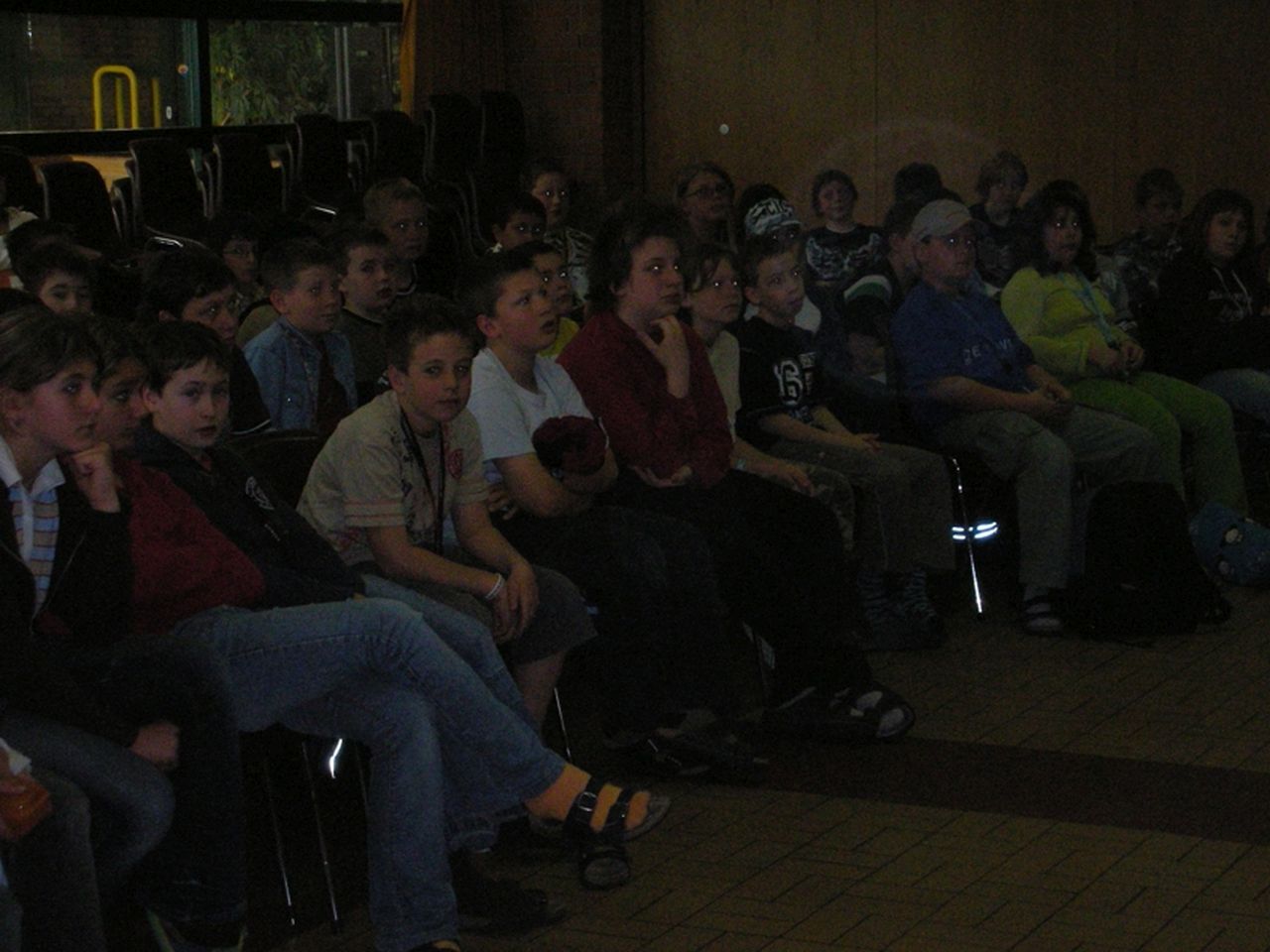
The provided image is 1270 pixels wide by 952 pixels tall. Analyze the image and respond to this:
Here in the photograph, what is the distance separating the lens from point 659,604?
437cm

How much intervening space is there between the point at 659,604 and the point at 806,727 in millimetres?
616

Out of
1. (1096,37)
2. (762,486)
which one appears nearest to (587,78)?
(1096,37)

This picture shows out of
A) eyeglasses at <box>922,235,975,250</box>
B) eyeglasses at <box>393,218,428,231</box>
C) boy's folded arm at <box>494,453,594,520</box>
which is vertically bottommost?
boy's folded arm at <box>494,453,594,520</box>

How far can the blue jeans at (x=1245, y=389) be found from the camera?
706cm

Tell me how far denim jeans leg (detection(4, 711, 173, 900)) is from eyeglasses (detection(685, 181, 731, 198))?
5456 mm

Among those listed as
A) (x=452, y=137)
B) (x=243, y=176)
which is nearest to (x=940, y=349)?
(x=243, y=176)

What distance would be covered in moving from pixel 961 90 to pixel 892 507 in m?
5.51

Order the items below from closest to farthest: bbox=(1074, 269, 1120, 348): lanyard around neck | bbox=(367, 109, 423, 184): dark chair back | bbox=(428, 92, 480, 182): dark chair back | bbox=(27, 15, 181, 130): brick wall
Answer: bbox=(1074, 269, 1120, 348): lanyard around neck, bbox=(27, 15, 181, 130): brick wall, bbox=(367, 109, 423, 184): dark chair back, bbox=(428, 92, 480, 182): dark chair back

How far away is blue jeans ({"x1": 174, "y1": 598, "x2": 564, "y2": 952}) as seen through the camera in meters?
3.35

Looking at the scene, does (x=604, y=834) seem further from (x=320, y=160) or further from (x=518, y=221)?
(x=320, y=160)

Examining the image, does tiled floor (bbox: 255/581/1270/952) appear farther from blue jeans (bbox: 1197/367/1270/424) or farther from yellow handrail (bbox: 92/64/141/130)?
yellow handrail (bbox: 92/64/141/130)

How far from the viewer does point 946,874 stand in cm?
379

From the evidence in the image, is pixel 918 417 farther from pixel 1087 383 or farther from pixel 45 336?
pixel 45 336

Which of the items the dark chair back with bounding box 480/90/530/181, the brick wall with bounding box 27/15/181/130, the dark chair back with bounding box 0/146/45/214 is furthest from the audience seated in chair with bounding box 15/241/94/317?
the dark chair back with bounding box 480/90/530/181
